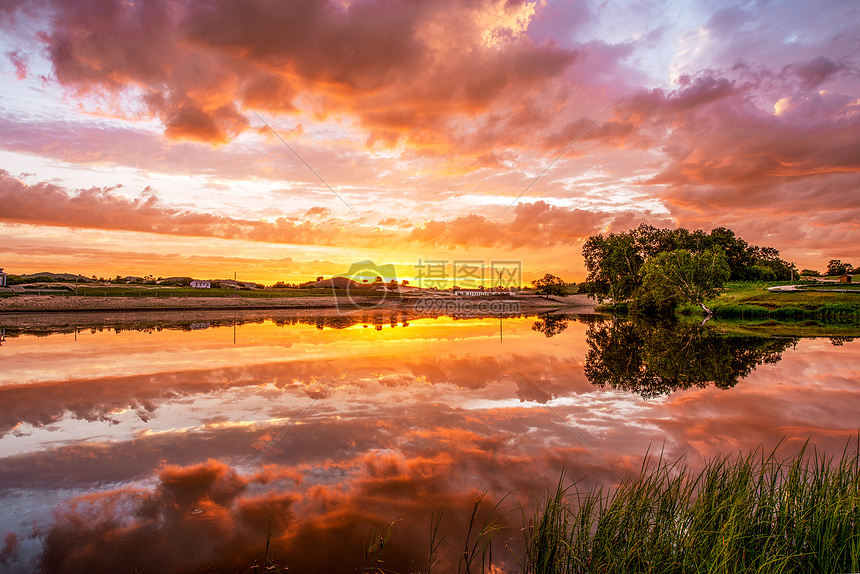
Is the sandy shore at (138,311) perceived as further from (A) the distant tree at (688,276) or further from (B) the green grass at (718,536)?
(B) the green grass at (718,536)

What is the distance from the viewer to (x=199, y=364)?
1691 cm

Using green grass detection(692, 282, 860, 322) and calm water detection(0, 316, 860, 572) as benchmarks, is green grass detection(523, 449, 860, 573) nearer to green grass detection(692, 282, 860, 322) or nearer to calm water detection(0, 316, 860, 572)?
calm water detection(0, 316, 860, 572)

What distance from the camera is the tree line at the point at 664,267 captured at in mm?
51969

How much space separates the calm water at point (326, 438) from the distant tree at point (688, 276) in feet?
114

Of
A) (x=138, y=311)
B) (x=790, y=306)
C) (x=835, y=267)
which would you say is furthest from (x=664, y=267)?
(x=835, y=267)

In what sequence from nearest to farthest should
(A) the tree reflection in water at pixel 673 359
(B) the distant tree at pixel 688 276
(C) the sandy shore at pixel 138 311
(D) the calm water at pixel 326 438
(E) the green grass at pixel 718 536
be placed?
(E) the green grass at pixel 718 536
(D) the calm water at pixel 326 438
(A) the tree reflection in water at pixel 673 359
(C) the sandy shore at pixel 138 311
(B) the distant tree at pixel 688 276

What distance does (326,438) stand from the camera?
891cm

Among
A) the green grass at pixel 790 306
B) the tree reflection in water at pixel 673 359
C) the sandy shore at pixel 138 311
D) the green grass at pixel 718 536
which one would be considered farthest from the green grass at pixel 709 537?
the green grass at pixel 790 306

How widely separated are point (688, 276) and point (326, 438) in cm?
5708

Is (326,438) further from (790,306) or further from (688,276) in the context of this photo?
(790,306)

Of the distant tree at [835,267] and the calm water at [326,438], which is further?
the distant tree at [835,267]

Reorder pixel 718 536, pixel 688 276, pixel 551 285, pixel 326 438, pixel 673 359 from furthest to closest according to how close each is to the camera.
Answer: pixel 551 285, pixel 688 276, pixel 673 359, pixel 326 438, pixel 718 536

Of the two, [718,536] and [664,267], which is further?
[664,267]

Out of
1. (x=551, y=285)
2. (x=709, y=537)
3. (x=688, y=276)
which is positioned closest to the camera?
(x=709, y=537)
